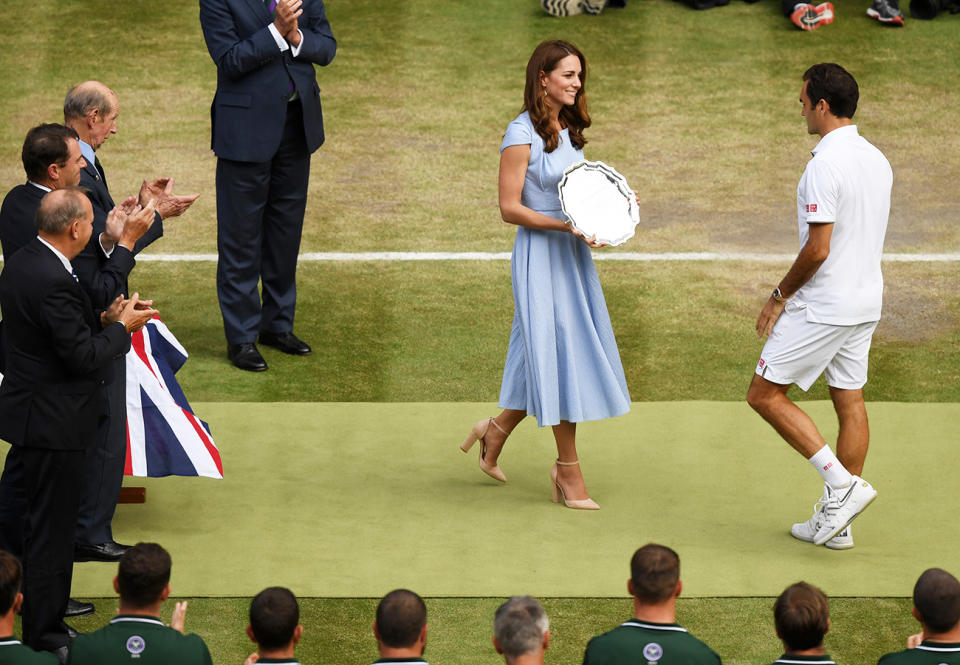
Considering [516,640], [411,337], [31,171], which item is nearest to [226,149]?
[411,337]

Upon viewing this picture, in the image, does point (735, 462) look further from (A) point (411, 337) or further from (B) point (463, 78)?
(B) point (463, 78)

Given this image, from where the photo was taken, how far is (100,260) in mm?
6500

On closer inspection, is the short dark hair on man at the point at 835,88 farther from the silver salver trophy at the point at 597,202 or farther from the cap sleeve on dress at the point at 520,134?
the cap sleeve on dress at the point at 520,134

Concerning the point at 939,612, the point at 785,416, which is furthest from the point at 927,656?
the point at 785,416

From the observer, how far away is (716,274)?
10875mm

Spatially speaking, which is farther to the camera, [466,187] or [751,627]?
[466,187]

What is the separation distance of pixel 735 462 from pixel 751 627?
6.01 feet

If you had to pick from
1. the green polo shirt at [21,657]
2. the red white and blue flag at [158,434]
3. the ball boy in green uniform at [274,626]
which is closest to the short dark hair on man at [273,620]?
the ball boy in green uniform at [274,626]

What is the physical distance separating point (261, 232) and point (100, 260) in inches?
114

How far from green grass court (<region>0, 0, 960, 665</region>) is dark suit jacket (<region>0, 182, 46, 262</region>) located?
4.89 feet

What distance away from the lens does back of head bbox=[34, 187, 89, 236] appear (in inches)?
219

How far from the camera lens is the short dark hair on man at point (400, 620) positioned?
451 cm

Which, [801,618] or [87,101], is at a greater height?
[87,101]

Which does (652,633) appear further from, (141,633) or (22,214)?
(22,214)
